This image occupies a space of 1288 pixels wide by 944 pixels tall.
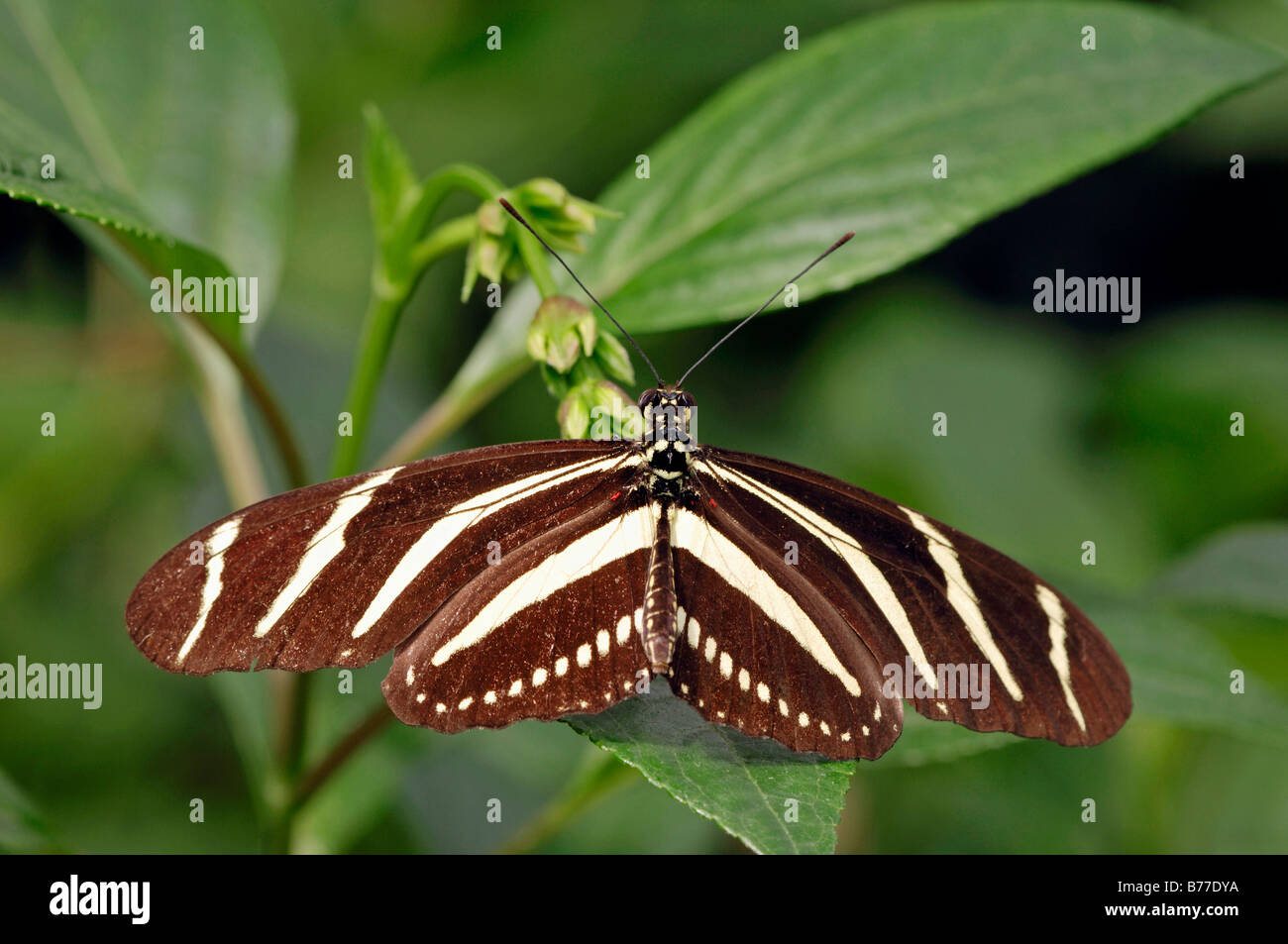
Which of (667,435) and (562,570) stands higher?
(667,435)

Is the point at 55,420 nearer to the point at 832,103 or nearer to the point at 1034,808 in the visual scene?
the point at 832,103

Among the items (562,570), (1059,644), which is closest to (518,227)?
(562,570)

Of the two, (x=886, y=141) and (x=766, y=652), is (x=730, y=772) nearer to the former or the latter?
(x=766, y=652)

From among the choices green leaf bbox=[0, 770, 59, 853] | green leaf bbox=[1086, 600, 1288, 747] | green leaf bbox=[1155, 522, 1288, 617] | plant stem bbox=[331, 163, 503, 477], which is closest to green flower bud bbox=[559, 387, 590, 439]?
plant stem bbox=[331, 163, 503, 477]

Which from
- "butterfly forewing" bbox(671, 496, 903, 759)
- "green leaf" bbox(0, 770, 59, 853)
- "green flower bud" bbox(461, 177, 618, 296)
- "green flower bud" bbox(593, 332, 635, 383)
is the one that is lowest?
"green leaf" bbox(0, 770, 59, 853)

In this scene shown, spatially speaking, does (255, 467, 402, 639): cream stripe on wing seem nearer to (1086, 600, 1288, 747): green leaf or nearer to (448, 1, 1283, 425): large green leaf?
(448, 1, 1283, 425): large green leaf
